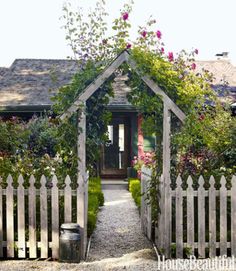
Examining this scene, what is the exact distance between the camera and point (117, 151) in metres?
17.5

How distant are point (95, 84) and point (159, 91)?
3.08 ft

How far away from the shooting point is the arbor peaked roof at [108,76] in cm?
628

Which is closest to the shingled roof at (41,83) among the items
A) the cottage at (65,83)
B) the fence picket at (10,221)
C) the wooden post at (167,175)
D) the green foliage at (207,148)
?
the cottage at (65,83)

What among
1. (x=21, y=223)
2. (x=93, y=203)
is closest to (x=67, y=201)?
(x=21, y=223)

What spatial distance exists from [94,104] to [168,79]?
49.7 inches

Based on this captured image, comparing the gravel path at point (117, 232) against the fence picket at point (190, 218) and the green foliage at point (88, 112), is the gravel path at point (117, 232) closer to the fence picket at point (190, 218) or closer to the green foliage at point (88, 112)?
the fence picket at point (190, 218)

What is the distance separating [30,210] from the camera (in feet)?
20.3

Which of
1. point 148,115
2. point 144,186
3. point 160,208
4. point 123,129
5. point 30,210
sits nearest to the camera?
point 30,210

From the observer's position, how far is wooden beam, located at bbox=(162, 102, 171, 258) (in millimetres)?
6254

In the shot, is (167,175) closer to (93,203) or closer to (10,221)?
(10,221)

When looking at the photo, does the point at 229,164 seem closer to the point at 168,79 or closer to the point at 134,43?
the point at 168,79

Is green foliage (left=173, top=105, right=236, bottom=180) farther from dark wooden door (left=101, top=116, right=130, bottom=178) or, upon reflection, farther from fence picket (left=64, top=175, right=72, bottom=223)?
dark wooden door (left=101, top=116, right=130, bottom=178)

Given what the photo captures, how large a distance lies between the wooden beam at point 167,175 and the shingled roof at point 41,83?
23.3 ft

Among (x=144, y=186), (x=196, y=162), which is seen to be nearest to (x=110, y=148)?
(x=144, y=186)
